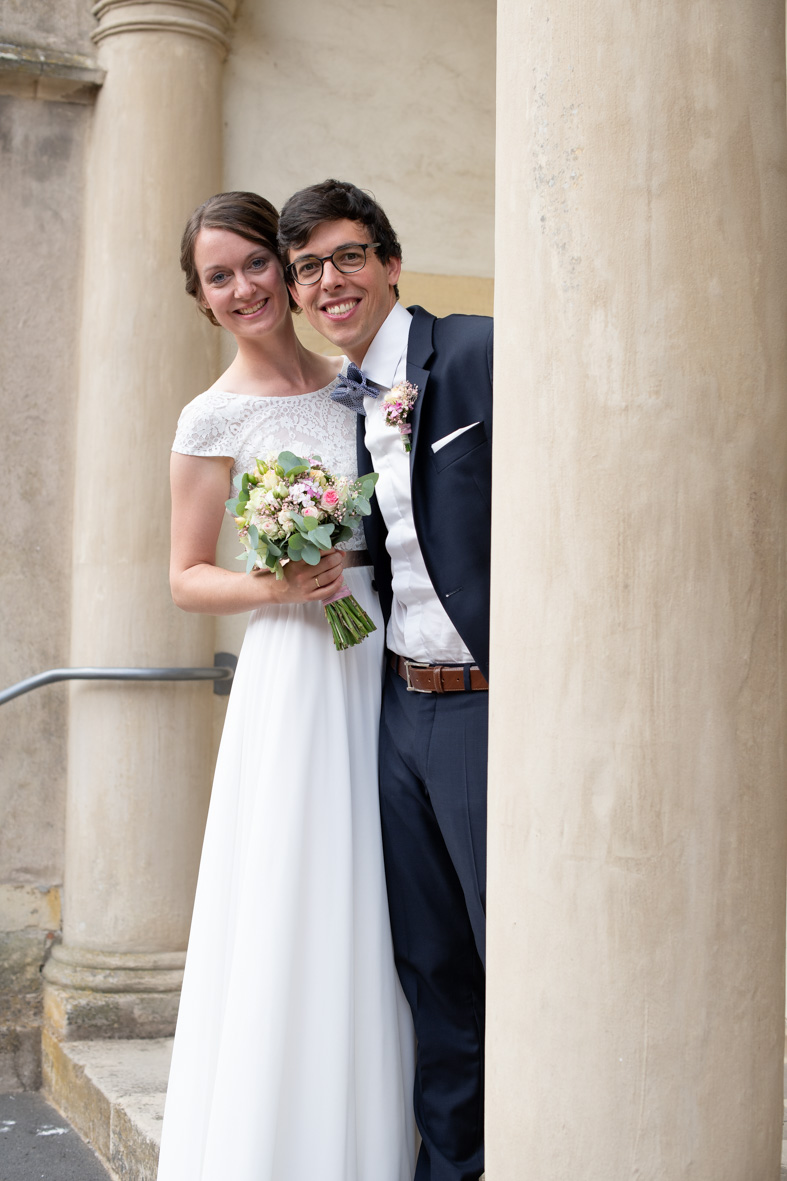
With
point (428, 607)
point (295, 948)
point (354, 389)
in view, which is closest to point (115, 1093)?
point (295, 948)

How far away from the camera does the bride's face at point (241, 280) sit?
2.81 metres

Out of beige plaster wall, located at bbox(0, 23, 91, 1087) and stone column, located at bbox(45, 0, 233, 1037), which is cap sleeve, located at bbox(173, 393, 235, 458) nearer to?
stone column, located at bbox(45, 0, 233, 1037)

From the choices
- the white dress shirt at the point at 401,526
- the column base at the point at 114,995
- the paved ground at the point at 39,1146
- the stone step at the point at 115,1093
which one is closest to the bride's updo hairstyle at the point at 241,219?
the white dress shirt at the point at 401,526

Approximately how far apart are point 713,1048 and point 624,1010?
0.12m

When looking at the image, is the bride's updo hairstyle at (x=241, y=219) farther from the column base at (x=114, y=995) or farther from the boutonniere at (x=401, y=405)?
the column base at (x=114, y=995)

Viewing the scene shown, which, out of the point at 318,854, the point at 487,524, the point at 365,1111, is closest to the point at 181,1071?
the point at 365,1111

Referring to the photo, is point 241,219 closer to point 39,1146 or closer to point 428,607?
point 428,607

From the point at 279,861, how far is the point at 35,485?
2300 mm

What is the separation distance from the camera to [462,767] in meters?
2.43

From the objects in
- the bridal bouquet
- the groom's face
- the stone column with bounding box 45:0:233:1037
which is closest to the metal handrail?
the stone column with bounding box 45:0:233:1037

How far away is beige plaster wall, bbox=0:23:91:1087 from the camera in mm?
4363

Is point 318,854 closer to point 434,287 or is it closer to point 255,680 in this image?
point 255,680

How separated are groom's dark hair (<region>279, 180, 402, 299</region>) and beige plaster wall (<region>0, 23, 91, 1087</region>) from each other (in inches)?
81.5

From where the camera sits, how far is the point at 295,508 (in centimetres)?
242
